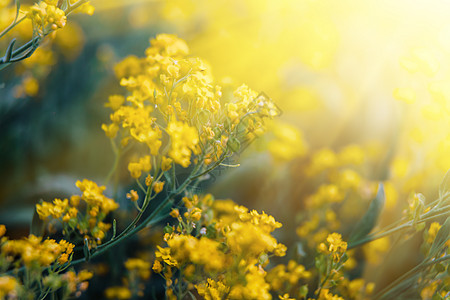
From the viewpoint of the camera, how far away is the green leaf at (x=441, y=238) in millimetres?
788

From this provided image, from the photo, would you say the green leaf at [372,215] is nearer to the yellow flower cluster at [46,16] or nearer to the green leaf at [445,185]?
the green leaf at [445,185]

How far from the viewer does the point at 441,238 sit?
0.80 meters

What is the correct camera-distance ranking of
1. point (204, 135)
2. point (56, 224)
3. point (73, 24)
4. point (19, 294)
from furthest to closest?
1. point (73, 24)
2. point (56, 224)
3. point (204, 135)
4. point (19, 294)

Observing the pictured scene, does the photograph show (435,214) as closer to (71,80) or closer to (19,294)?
(19,294)

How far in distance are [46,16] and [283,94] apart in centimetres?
118

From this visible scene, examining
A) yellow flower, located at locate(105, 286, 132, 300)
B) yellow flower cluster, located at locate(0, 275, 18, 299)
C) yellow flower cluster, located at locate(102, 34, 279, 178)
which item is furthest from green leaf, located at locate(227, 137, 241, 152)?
yellow flower, located at locate(105, 286, 132, 300)

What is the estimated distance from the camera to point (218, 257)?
0.62 m

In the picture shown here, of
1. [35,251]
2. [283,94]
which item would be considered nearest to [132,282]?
[35,251]

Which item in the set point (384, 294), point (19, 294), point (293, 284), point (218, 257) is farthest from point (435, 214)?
point (19, 294)

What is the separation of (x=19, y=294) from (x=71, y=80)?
113 cm

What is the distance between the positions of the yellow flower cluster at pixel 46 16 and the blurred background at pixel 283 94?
373 mm

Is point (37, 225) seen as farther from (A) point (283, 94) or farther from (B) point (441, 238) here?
(A) point (283, 94)

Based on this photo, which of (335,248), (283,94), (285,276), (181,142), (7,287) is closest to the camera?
(7,287)

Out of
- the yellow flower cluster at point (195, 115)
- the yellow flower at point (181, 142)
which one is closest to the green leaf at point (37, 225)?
the yellow flower cluster at point (195, 115)
